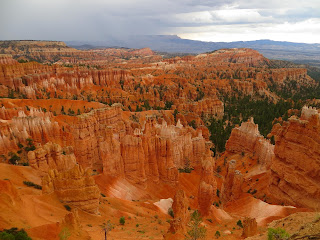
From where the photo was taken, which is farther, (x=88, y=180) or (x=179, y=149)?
(x=179, y=149)

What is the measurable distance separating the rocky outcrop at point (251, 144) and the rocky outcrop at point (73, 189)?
2161 cm

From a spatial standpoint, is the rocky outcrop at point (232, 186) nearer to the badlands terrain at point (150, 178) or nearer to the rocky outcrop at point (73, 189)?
the badlands terrain at point (150, 178)

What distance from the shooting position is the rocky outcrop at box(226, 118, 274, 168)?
29091 mm

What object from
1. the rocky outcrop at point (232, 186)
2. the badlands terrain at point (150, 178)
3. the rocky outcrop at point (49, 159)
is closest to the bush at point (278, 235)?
the badlands terrain at point (150, 178)

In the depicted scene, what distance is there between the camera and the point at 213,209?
2089cm

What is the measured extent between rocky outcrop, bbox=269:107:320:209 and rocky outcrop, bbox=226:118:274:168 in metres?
5.41

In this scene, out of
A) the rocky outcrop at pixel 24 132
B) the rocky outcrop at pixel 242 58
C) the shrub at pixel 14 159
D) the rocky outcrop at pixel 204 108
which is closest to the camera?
the shrub at pixel 14 159

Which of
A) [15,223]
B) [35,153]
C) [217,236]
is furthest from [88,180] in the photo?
[217,236]

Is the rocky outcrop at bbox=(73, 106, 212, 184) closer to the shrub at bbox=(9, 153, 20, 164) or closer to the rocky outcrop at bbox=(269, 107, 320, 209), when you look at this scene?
the shrub at bbox=(9, 153, 20, 164)

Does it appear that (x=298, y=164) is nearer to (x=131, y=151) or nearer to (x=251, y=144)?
(x=251, y=144)

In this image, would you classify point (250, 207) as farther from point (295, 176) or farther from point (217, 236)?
point (217, 236)

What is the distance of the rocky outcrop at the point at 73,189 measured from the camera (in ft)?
51.3

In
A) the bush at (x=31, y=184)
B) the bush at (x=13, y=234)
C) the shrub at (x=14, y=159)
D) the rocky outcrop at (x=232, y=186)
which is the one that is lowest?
the rocky outcrop at (x=232, y=186)

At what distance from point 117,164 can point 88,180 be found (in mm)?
9184
